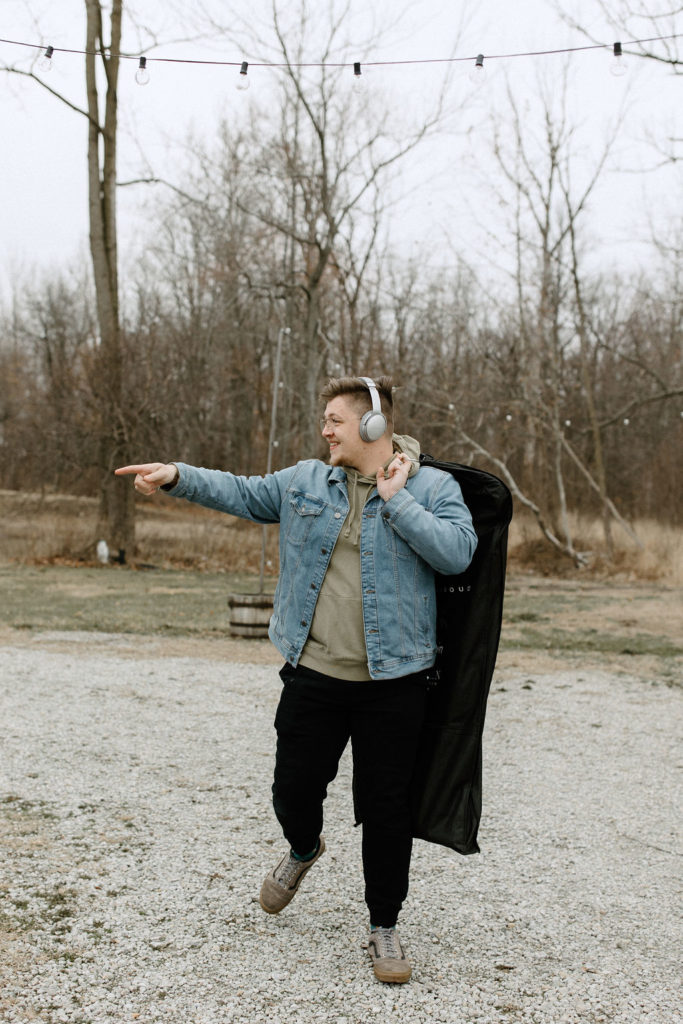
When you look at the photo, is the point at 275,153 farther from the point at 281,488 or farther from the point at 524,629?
the point at 281,488

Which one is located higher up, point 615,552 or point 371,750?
point 371,750

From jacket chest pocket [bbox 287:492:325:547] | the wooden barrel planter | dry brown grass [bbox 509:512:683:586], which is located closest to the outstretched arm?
jacket chest pocket [bbox 287:492:325:547]

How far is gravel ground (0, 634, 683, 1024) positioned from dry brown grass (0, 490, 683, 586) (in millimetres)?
12580

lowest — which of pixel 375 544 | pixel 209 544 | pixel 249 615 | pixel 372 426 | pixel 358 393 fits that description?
pixel 249 615

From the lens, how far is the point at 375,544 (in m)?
3.02

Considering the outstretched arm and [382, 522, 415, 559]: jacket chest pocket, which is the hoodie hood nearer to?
[382, 522, 415, 559]: jacket chest pocket

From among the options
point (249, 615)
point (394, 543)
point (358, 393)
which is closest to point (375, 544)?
point (394, 543)

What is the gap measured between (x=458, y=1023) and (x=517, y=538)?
19541 mm

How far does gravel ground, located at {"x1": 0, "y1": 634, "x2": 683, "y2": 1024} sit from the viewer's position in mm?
2861

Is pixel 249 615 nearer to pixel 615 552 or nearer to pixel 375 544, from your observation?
pixel 375 544

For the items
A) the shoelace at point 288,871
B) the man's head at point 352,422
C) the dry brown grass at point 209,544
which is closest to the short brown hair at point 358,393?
the man's head at point 352,422

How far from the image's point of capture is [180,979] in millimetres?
2934

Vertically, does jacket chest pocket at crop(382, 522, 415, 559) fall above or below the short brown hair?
below

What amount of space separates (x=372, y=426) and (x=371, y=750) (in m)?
1.01
